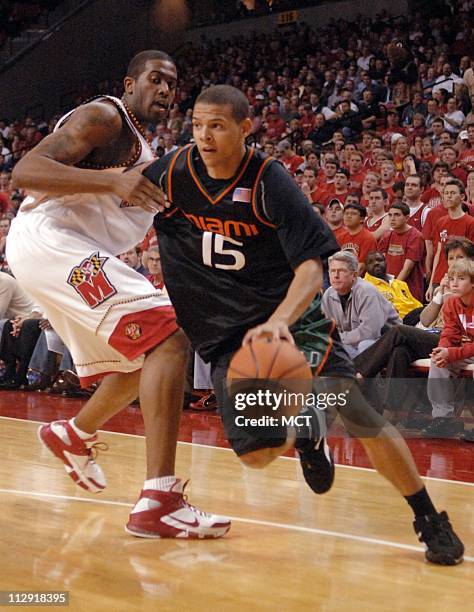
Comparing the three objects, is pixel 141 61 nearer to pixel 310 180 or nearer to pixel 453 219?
pixel 453 219

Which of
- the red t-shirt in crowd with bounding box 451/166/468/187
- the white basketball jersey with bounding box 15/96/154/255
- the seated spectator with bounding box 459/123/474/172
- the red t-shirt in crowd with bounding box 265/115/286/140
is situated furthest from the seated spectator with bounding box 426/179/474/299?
the red t-shirt in crowd with bounding box 265/115/286/140

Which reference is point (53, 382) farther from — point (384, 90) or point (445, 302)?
point (384, 90)

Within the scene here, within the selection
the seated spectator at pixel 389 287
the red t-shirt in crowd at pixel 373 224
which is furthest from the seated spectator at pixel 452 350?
the red t-shirt in crowd at pixel 373 224

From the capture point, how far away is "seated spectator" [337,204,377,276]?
856 centimetres

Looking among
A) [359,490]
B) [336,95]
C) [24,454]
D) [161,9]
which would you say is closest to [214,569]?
[359,490]

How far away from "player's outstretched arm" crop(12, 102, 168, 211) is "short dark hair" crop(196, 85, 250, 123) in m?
0.40

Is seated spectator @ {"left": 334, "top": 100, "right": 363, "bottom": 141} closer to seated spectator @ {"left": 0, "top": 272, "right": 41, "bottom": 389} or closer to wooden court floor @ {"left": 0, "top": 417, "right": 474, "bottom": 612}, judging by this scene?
seated spectator @ {"left": 0, "top": 272, "right": 41, "bottom": 389}

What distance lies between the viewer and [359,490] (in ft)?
14.6

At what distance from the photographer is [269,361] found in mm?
2826

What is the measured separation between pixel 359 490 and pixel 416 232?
15.0ft

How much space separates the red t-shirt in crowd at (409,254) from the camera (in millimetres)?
8484

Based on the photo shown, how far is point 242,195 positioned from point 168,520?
1.24 metres

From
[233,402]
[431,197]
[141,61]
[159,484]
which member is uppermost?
[141,61]

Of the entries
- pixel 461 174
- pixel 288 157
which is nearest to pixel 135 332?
pixel 461 174
